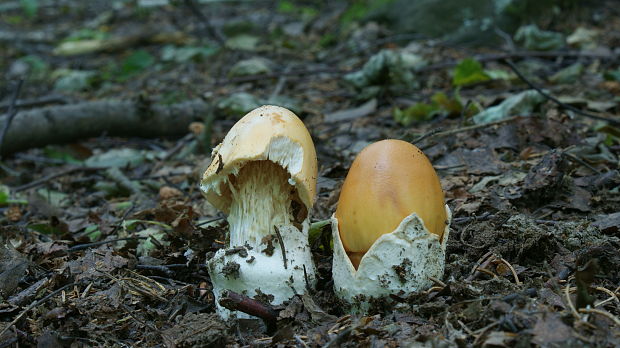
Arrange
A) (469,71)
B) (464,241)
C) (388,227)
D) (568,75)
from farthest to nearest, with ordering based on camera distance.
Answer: (568,75) < (469,71) < (464,241) < (388,227)

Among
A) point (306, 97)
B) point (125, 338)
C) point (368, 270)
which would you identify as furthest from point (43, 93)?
point (368, 270)

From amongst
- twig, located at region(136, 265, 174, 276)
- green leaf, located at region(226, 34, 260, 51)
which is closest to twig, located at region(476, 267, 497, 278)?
twig, located at region(136, 265, 174, 276)

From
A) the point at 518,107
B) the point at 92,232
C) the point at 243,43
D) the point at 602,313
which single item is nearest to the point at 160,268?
the point at 92,232

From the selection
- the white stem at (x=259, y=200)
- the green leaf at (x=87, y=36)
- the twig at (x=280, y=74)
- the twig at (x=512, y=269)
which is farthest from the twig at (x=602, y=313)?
the green leaf at (x=87, y=36)

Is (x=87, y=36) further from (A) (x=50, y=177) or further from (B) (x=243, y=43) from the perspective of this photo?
(A) (x=50, y=177)

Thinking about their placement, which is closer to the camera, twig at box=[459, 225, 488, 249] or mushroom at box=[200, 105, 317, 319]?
mushroom at box=[200, 105, 317, 319]

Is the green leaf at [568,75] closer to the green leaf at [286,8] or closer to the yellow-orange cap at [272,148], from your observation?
the yellow-orange cap at [272,148]

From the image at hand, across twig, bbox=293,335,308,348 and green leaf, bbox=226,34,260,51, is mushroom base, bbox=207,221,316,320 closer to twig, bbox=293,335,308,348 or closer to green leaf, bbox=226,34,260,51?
twig, bbox=293,335,308,348
